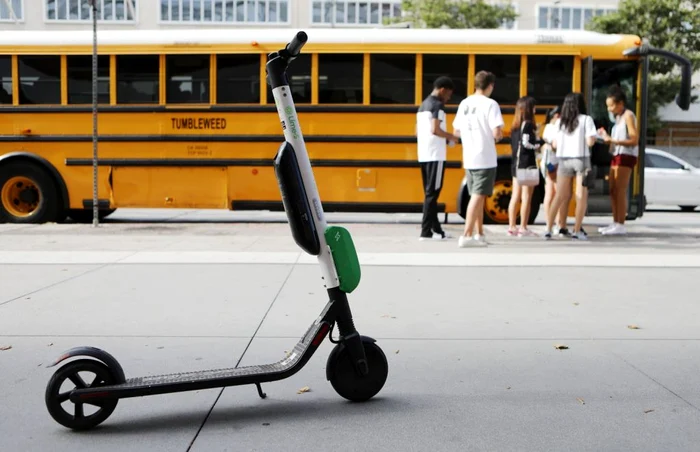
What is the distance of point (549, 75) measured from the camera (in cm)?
1142

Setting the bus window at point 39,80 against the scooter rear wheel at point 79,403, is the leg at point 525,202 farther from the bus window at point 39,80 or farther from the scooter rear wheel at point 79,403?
the scooter rear wheel at point 79,403

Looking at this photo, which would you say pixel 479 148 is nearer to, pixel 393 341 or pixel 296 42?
pixel 393 341

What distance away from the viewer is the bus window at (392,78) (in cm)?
1141

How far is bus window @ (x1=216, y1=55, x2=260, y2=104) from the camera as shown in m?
11.5

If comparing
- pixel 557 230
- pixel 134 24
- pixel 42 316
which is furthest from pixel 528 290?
pixel 134 24

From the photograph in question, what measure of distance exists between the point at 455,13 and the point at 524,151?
2991 centimetres

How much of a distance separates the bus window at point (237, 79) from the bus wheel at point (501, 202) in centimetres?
371

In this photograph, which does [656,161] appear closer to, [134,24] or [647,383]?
[647,383]

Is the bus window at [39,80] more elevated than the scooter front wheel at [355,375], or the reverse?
the bus window at [39,80]

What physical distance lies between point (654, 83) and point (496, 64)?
2664 cm

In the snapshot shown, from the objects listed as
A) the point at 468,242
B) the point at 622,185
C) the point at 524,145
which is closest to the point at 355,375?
the point at 468,242

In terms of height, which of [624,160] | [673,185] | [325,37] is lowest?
[673,185]

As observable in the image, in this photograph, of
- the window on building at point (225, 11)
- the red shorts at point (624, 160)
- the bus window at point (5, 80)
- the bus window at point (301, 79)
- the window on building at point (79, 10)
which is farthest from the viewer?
the window on building at point (225, 11)

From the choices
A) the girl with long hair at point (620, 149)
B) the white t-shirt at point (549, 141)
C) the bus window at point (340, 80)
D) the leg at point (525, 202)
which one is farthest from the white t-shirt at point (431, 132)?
the girl with long hair at point (620, 149)
